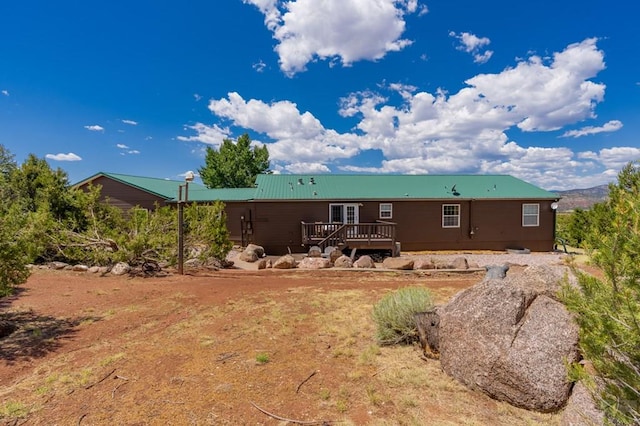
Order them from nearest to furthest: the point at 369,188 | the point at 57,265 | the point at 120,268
→ the point at 120,268 < the point at 57,265 < the point at 369,188

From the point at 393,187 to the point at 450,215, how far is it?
346 centimetres

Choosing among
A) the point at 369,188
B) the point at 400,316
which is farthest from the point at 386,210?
the point at 400,316

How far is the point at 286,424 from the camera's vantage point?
10.2 feet

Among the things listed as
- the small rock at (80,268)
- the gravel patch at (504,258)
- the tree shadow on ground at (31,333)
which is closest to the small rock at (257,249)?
the small rock at (80,268)

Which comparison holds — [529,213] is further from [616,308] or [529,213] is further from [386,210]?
[616,308]

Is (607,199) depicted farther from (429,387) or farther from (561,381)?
(429,387)

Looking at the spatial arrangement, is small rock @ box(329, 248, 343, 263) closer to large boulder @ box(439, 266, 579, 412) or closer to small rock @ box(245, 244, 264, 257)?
small rock @ box(245, 244, 264, 257)

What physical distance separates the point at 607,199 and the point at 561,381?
1.99 m

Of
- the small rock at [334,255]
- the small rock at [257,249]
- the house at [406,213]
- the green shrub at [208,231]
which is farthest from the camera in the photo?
the house at [406,213]

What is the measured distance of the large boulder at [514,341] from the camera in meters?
3.36

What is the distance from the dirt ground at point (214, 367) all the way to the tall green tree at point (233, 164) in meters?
30.3

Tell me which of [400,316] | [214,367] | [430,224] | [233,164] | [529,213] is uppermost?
[233,164]

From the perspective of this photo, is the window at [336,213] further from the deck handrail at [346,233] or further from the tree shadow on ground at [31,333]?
the tree shadow on ground at [31,333]

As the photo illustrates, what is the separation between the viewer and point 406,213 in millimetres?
17625
